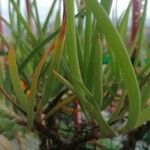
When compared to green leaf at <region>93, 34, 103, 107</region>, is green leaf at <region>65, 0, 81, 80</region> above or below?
above

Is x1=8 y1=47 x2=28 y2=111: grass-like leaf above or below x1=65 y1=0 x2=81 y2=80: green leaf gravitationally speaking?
below

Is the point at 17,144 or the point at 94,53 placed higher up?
the point at 94,53

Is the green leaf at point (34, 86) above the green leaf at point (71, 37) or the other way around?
the other way around

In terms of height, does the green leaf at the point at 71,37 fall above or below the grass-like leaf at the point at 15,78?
above

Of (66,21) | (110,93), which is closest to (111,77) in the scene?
(110,93)

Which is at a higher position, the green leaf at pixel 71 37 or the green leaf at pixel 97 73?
the green leaf at pixel 71 37

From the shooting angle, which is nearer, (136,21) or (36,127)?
(36,127)

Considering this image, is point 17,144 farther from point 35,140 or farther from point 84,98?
point 84,98

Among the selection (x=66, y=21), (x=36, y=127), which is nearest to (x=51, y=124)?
(x=36, y=127)
